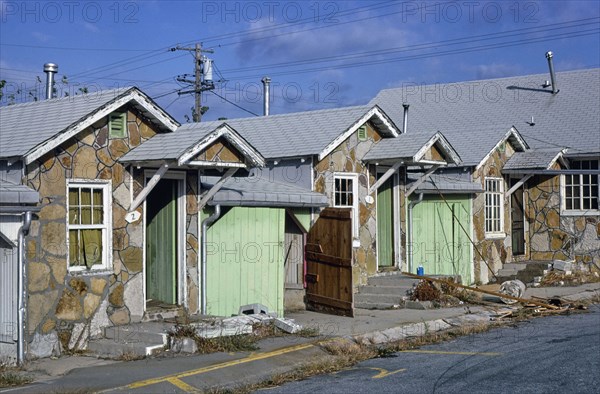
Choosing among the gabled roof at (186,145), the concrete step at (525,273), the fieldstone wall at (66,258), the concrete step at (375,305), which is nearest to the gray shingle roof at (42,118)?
the fieldstone wall at (66,258)

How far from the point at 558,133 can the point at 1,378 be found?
66.0ft

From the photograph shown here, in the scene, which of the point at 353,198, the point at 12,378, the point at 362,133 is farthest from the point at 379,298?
the point at 12,378

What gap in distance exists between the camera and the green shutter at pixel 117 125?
1412cm

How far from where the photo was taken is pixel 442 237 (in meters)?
22.5

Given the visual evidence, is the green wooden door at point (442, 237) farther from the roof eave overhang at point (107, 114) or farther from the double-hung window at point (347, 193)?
the roof eave overhang at point (107, 114)

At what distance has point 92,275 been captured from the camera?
13.6 m

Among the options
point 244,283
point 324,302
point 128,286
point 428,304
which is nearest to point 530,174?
point 428,304

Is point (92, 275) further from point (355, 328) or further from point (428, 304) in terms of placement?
point (428, 304)

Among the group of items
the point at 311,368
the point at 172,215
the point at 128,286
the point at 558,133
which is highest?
the point at 558,133

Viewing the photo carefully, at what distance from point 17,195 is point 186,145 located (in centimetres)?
285

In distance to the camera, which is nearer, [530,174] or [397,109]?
[530,174]

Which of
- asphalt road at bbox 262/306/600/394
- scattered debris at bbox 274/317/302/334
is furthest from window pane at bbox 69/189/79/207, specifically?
asphalt road at bbox 262/306/600/394

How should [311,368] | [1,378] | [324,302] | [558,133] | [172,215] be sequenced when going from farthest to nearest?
[558,133] → [324,302] → [172,215] → [311,368] → [1,378]

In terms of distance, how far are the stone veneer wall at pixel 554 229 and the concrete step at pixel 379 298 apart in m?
8.47
